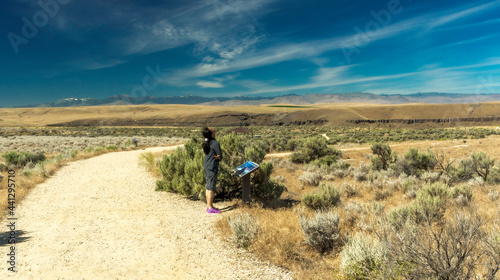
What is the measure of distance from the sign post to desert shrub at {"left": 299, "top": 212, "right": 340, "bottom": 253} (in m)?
2.18

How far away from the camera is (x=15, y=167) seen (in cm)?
1312

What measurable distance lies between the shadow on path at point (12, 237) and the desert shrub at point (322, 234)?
17.9ft

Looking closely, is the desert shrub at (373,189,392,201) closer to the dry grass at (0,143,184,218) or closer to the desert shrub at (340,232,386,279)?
the desert shrub at (340,232,386,279)

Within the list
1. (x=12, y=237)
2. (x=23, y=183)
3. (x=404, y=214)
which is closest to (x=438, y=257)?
(x=404, y=214)

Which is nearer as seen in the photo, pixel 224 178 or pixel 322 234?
pixel 322 234

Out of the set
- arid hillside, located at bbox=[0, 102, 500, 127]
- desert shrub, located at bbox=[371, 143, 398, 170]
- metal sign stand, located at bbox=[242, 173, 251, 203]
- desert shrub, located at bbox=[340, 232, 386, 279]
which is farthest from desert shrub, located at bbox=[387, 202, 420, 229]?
arid hillside, located at bbox=[0, 102, 500, 127]

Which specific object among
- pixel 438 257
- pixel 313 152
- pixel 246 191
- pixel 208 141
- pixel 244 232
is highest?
pixel 208 141

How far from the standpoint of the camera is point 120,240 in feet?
17.1

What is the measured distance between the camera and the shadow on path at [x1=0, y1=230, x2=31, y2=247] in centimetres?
500

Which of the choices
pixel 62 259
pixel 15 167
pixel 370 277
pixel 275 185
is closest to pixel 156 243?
pixel 62 259

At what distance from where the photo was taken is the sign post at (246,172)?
6.66m

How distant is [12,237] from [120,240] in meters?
2.17

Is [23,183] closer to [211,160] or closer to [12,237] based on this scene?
[12,237]

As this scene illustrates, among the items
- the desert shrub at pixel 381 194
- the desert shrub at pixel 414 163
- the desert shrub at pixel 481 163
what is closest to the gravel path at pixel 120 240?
the desert shrub at pixel 381 194
